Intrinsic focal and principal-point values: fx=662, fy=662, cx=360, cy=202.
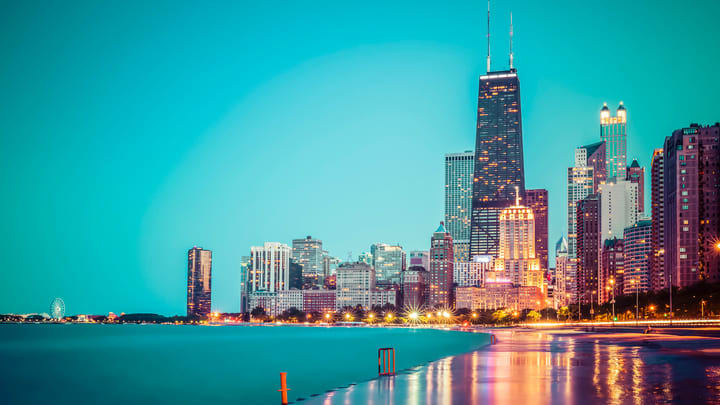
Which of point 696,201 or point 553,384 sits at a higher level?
point 696,201

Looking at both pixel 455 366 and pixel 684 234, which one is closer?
pixel 455 366

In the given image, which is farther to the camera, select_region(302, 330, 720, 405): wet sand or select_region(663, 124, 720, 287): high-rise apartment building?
select_region(663, 124, 720, 287): high-rise apartment building

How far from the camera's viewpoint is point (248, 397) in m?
45.3

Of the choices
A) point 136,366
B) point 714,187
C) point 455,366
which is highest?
point 714,187

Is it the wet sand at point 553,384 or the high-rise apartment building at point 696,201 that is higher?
the high-rise apartment building at point 696,201

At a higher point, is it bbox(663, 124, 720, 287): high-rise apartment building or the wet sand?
bbox(663, 124, 720, 287): high-rise apartment building

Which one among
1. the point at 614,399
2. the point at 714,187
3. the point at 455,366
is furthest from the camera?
the point at 714,187

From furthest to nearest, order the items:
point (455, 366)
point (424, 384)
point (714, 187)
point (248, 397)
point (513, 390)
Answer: point (714, 187)
point (248, 397)
point (455, 366)
point (424, 384)
point (513, 390)

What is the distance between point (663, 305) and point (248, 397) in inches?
4975

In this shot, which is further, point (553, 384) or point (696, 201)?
point (696, 201)

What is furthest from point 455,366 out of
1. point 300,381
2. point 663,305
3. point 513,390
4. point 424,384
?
point 663,305

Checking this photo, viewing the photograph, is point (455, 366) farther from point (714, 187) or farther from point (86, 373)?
point (714, 187)

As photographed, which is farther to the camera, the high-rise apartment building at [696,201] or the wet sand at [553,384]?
the high-rise apartment building at [696,201]

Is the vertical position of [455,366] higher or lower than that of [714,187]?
lower
